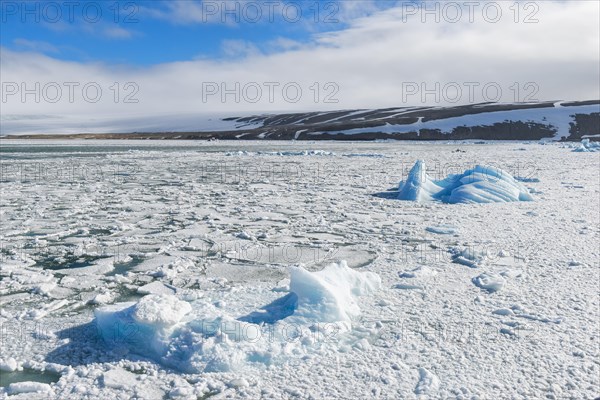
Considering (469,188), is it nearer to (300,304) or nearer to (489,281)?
(489,281)

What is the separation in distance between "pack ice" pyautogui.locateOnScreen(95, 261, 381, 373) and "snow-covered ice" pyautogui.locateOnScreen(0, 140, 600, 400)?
0.03 feet

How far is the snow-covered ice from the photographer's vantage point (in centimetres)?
252

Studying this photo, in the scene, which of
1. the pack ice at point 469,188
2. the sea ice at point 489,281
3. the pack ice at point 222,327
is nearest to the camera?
the pack ice at point 222,327

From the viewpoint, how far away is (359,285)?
3.79 m

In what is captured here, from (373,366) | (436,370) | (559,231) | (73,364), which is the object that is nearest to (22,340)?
(73,364)

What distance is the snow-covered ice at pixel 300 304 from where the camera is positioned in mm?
2523

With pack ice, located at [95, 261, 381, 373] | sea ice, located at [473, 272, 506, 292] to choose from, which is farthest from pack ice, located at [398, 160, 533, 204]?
pack ice, located at [95, 261, 381, 373]

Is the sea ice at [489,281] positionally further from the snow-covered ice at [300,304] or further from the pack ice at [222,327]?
the pack ice at [222,327]

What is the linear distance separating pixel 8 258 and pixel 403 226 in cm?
478

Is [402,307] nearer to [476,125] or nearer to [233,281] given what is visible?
[233,281]

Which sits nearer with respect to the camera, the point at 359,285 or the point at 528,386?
the point at 528,386

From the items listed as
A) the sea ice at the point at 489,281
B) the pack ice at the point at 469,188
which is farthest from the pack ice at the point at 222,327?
the pack ice at the point at 469,188

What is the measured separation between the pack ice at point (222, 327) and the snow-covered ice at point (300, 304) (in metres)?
0.01

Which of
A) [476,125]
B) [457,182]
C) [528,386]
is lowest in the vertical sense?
[528,386]
